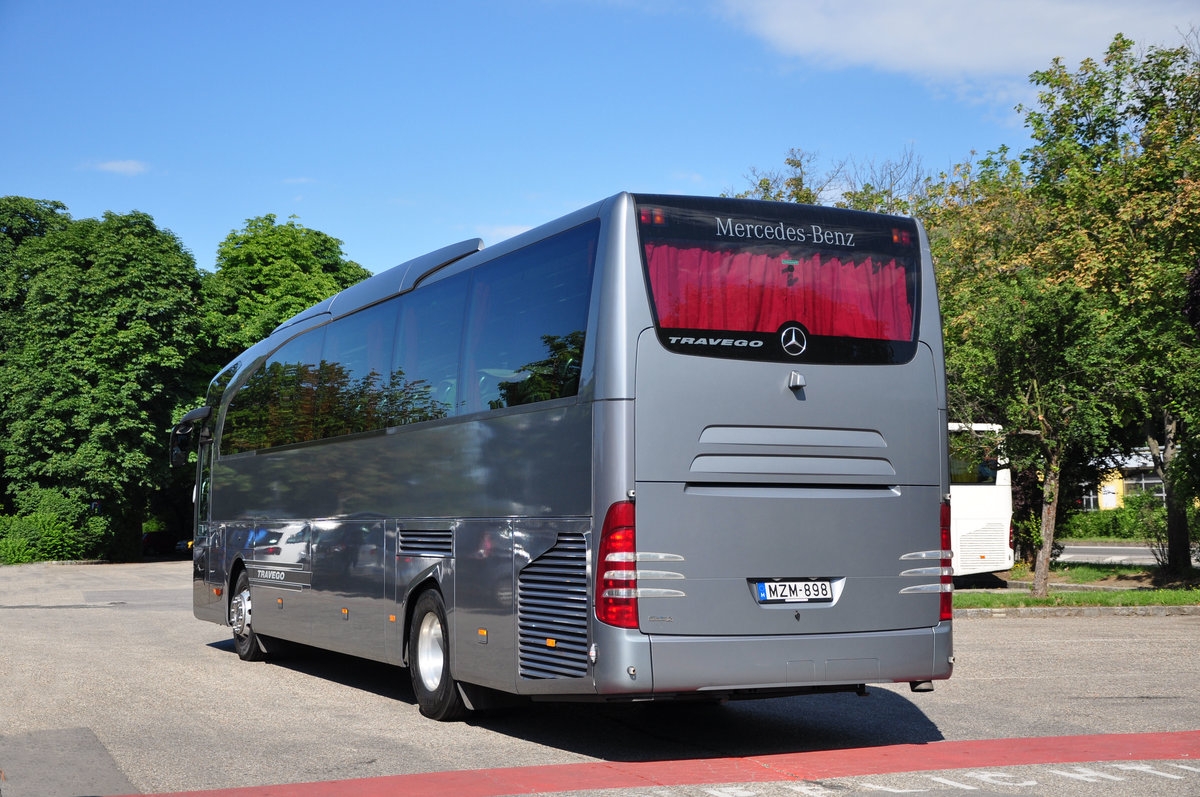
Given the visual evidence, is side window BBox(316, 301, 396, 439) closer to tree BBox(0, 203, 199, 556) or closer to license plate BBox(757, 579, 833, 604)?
license plate BBox(757, 579, 833, 604)

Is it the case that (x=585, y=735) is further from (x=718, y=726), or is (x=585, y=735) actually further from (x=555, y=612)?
(x=555, y=612)

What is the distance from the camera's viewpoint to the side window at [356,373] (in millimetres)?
12102

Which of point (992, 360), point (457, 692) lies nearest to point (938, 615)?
point (457, 692)

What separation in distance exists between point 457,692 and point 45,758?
2.99 m

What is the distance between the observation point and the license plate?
8.66 meters

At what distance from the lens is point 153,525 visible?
65438 mm

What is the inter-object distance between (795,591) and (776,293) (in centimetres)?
199

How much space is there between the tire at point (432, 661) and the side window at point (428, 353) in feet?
5.15

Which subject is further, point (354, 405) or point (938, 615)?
point (354, 405)

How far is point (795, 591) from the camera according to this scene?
8742 millimetres

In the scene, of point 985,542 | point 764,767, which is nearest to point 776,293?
point 764,767

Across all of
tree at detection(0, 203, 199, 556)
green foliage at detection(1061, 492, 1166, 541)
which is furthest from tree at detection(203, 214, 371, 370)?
green foliage at detection(1061, 492, 1166, 541)

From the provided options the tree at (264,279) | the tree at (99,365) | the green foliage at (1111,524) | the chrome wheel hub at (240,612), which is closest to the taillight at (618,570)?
the chrome wheel hub at (240,612)

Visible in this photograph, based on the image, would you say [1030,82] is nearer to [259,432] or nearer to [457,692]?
[259,432]
